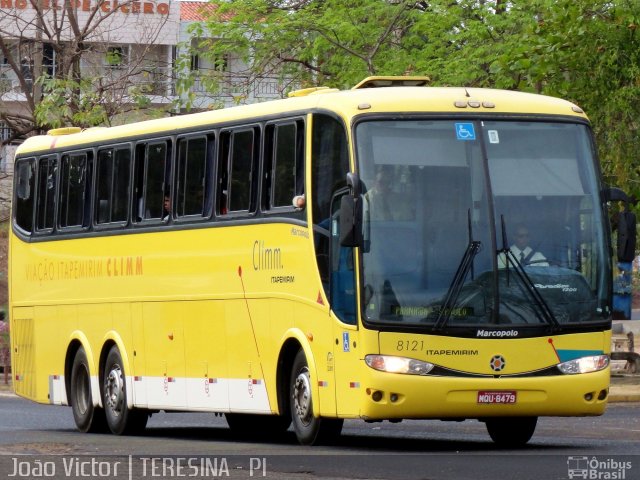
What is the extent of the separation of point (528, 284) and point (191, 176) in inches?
189

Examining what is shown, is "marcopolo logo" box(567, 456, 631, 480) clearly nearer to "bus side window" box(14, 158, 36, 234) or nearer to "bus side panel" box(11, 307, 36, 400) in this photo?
"bus side panel" box(11, 307, 36, 400)

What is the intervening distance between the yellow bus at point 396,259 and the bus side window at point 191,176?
4 centimetres

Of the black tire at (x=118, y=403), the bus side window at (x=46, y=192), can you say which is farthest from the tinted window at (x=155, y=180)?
the bus side window at (x=46, y=192)

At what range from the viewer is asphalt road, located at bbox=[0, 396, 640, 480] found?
13492 mm

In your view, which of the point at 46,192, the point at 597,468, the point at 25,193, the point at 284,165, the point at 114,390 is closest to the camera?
the point at 597,468

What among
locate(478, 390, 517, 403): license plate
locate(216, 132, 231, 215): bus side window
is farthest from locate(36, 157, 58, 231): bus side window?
locate(478, 390, 517, 403): license plate

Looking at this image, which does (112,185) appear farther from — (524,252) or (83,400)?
(524,252)

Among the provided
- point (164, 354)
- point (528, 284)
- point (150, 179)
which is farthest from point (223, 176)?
point (528, 284)

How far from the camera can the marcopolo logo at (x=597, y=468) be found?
510 inches

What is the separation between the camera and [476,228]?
53.0 ft

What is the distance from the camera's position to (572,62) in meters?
26.7

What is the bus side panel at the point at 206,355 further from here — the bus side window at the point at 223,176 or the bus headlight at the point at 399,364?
the bus headlight at the point at 399,364

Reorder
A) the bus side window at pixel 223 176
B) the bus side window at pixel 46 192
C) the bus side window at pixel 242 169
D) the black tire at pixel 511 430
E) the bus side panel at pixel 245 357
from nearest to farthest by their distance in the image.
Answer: the black tire at pixel 511 430 → the bus side panel at pixel 245 357 → the bus side window at pixel 242 169 → the bus side window at pixel 223 176 → the bus side window at pixel 46 192

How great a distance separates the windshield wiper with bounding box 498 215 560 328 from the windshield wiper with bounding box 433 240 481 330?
0.80 feet
